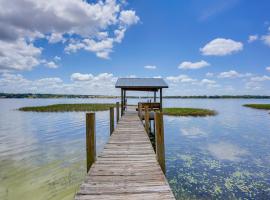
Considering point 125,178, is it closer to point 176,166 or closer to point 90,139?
point 90,139

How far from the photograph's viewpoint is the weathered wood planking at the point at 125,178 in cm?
372

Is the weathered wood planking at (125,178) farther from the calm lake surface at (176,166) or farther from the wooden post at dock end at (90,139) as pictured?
the calm lake surface at (176,166)

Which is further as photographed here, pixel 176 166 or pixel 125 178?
pixel 176 166

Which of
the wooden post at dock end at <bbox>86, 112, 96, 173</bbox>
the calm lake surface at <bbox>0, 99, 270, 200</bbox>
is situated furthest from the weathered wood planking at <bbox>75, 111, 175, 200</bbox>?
the calm lake surface at <bbox>0, 99, 270, 200</bbox>

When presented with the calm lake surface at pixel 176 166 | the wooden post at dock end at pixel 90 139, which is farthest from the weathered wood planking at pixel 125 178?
the calm lake surface at pixel 176 166

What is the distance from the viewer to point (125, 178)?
14.9 ft

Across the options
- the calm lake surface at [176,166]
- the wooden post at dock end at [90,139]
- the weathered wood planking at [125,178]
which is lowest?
the calm lake surface at [176,166]

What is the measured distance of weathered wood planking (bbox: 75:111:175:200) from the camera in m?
3.72

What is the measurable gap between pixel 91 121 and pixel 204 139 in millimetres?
13045

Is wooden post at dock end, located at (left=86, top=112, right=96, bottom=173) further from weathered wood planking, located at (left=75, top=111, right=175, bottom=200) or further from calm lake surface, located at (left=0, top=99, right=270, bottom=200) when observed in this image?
calm lake surface, located at (left=0, top=99, right=270, bottom=200)

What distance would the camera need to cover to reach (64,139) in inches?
621

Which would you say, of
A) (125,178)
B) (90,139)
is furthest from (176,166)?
(125,178)

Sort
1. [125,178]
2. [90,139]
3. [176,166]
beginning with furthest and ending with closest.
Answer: [176,166]
[90,139]
[125,178]

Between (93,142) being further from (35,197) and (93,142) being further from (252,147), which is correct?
(252,147)
